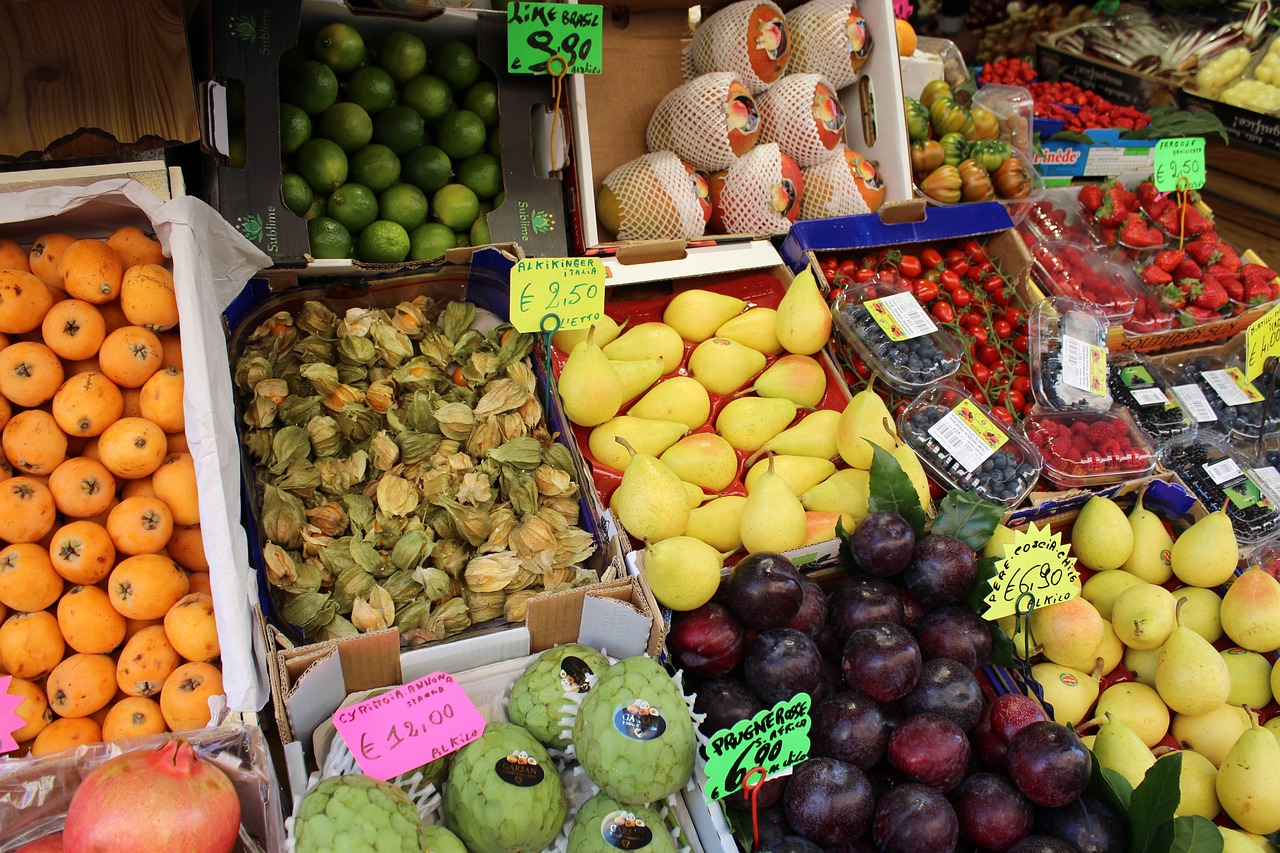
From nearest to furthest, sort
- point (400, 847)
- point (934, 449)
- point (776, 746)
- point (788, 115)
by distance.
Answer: point (400, 847) → point (776, 746) → point (934, 449) → point (788, 115)

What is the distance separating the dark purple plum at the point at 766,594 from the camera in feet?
5.65

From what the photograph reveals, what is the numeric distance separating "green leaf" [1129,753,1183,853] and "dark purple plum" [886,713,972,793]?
12.3 inches

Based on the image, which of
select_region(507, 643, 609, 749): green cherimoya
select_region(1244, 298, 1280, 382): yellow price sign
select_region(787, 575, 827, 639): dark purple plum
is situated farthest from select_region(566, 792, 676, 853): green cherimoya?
select_region(1244, 298, 1280, 382): yellow price sign

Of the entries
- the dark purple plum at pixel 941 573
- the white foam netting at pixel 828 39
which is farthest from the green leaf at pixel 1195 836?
the white foam netting at pixel 828 39

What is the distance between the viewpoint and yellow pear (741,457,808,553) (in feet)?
6.53

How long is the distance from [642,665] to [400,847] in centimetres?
51

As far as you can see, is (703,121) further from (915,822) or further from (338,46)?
(915,822)

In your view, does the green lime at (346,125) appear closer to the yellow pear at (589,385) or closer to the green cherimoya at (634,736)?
the yellow pear at (589,385)

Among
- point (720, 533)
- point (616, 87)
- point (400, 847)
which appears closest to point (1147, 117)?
point (616, 87)

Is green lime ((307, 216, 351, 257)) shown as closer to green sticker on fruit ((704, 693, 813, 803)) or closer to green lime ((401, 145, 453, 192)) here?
green lime ((401, 145, 453, 192))

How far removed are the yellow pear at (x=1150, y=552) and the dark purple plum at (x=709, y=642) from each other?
139 centimetres

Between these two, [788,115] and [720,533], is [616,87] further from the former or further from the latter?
[720,533]

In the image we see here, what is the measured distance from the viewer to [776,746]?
1471 millimetres

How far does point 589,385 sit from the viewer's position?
2.22 metres
